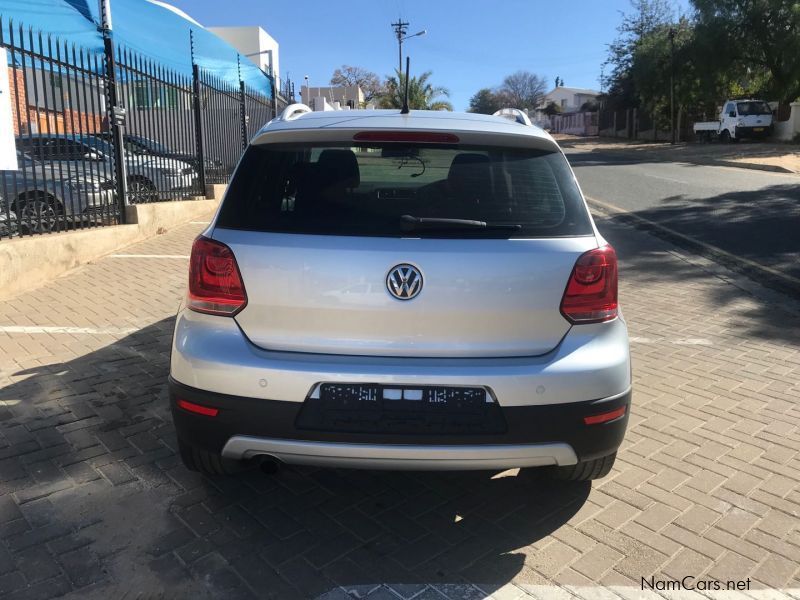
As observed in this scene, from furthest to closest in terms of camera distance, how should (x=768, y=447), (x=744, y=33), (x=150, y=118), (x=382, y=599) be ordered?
(x=744, y=33) < (x=150, y=118) < (x=768, y=447) < (x=382, y=599)

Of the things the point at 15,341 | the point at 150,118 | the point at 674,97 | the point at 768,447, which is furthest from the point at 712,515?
the point at 674,97

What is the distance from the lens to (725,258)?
8797 mm

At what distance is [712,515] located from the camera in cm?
308

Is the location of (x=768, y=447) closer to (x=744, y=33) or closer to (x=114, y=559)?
(x=114, y=559)

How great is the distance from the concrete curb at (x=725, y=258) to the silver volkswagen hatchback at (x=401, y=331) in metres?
5.61

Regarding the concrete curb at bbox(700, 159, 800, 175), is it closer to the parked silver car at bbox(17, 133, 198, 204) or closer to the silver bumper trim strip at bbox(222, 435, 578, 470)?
the parked silver car at bbox(17, 133, 198, 204)

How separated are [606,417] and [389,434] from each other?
0.89 meters

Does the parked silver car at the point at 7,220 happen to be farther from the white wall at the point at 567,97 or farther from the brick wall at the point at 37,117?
the white wall at the point at 567,97

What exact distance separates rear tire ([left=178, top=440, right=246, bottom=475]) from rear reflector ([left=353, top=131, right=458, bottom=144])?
60.0 inches

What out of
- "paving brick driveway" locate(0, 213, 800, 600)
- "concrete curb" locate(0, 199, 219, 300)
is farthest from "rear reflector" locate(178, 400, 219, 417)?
"concrete curb" locate(0, 199, 219, 300)

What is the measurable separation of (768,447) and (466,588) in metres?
2.22

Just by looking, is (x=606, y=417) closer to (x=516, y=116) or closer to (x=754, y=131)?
(x=516, y=116)

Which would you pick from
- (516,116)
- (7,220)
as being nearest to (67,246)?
(7,220)

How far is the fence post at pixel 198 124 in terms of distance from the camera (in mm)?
11758
